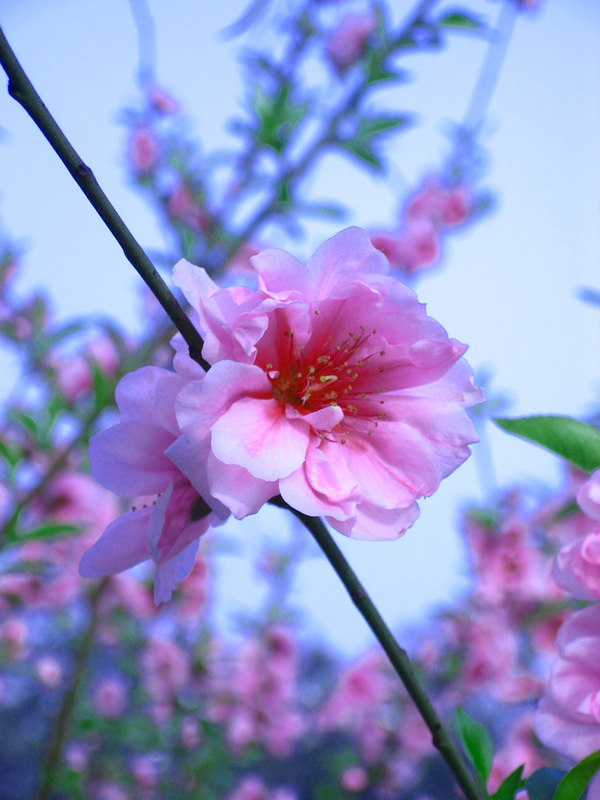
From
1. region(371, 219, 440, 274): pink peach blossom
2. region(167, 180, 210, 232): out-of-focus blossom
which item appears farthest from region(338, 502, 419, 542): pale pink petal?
region(371, 219, 440, 274): pink peach blossom

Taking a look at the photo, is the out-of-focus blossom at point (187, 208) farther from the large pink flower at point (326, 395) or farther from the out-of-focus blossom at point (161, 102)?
the large pink flower at point (326, 395)

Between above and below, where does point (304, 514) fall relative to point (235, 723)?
above

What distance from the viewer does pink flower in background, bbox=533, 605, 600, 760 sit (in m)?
0.43

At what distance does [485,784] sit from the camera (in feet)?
1.67

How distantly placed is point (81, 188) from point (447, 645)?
9.48 feet

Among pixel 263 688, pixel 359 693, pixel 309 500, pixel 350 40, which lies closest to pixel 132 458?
pixel 309 500

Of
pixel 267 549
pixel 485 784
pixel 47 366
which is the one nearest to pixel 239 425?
pixel 485 784

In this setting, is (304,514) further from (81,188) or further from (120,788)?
(120,788)

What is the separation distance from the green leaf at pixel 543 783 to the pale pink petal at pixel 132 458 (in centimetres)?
33

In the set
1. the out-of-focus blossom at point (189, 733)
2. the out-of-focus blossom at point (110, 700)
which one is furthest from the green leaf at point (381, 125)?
the out-of-focus blossom at point (110, 700)

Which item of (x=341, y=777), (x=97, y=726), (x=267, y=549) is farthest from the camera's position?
(x=267, y=549)

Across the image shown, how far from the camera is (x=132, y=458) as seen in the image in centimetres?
41

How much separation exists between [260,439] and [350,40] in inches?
69.6

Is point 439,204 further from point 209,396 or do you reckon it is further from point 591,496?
point 209,396
